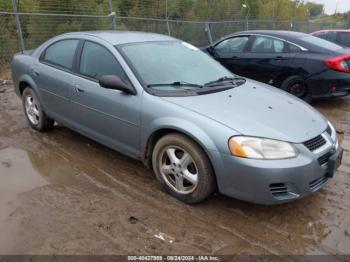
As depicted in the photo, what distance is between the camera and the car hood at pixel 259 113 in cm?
331

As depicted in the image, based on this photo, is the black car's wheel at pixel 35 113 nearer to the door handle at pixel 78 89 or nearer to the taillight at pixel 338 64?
the door handle at pixel 78 89

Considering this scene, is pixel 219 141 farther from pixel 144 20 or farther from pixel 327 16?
pixel 327 16

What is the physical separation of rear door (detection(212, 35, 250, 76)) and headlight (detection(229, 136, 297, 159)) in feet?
16.6

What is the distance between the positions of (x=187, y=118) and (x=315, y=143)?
1.20 metres


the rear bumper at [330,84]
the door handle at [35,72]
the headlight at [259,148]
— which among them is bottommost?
the rear bumper at [330,84]

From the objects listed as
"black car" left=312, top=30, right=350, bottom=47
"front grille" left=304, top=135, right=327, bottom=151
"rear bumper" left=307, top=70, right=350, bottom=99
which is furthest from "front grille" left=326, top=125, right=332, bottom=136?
"black car" left=312, top=30, right=350, bottom=47

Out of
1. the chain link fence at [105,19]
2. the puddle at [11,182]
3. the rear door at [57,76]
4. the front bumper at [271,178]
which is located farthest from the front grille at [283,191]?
the chain link fence at [105,19]

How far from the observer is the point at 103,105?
415 cm

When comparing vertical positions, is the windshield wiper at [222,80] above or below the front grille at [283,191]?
above

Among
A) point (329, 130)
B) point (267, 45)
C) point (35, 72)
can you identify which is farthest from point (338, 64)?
point (35, 72)

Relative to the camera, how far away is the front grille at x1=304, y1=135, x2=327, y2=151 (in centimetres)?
334

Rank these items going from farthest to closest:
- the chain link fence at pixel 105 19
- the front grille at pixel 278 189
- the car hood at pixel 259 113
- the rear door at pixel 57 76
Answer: the chain link fence at pixel 105 19 < the rear door at pixel 57 76 < the car hood at pixel 259 113 < the front grille at pixel 278 189

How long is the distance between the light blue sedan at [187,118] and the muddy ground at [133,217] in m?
0.28

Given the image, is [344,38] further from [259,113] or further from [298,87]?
[259,113]
